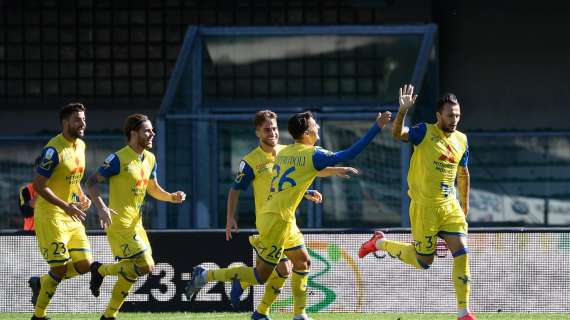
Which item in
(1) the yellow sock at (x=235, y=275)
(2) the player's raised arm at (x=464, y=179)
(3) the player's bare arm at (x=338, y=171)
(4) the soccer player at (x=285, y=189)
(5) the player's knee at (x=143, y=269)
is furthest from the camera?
(2) the player's raised arm at (x=464, y=179)

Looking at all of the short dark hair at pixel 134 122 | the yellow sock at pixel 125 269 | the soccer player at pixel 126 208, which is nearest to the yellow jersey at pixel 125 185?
the soccer player at pixel 126 208

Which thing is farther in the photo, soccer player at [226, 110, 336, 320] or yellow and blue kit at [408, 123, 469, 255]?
soccer player at [226, 110, 336, 320]

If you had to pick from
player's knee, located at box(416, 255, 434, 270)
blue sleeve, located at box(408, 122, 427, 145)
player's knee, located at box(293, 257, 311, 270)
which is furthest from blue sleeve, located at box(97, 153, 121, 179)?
player's knee, located at box(416, 255, 434, 270)

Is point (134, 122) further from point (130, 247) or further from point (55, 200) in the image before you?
point (130, 247)

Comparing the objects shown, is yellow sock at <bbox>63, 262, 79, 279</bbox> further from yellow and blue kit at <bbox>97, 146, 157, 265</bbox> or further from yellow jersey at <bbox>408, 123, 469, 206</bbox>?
yellow jersey at <bbox>408, 123, 469, 206</bbox>

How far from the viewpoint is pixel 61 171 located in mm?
13102

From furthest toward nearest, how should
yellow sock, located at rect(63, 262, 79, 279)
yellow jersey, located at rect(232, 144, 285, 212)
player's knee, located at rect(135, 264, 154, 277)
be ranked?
yellow sock, located at rect(63, 262, 79, 279) → yellow jersey, located at rect(232, 144, 285, 212) → player's knee, located at rect(135, 264, 154, 277)

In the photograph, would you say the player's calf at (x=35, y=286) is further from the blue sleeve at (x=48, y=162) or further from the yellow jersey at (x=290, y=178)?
the yellow jersey at (x=290, y=178)

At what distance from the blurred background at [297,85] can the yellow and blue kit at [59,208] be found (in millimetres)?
5501

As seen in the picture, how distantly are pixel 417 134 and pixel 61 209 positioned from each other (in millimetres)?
3165

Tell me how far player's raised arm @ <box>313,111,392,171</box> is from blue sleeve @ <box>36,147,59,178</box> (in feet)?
7.66

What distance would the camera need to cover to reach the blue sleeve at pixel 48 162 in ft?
42.4

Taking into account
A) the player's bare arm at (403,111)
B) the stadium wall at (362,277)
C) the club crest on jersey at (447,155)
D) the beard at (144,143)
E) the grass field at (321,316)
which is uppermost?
the player's bare arm at (403,111)

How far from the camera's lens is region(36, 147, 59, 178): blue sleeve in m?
12.9
